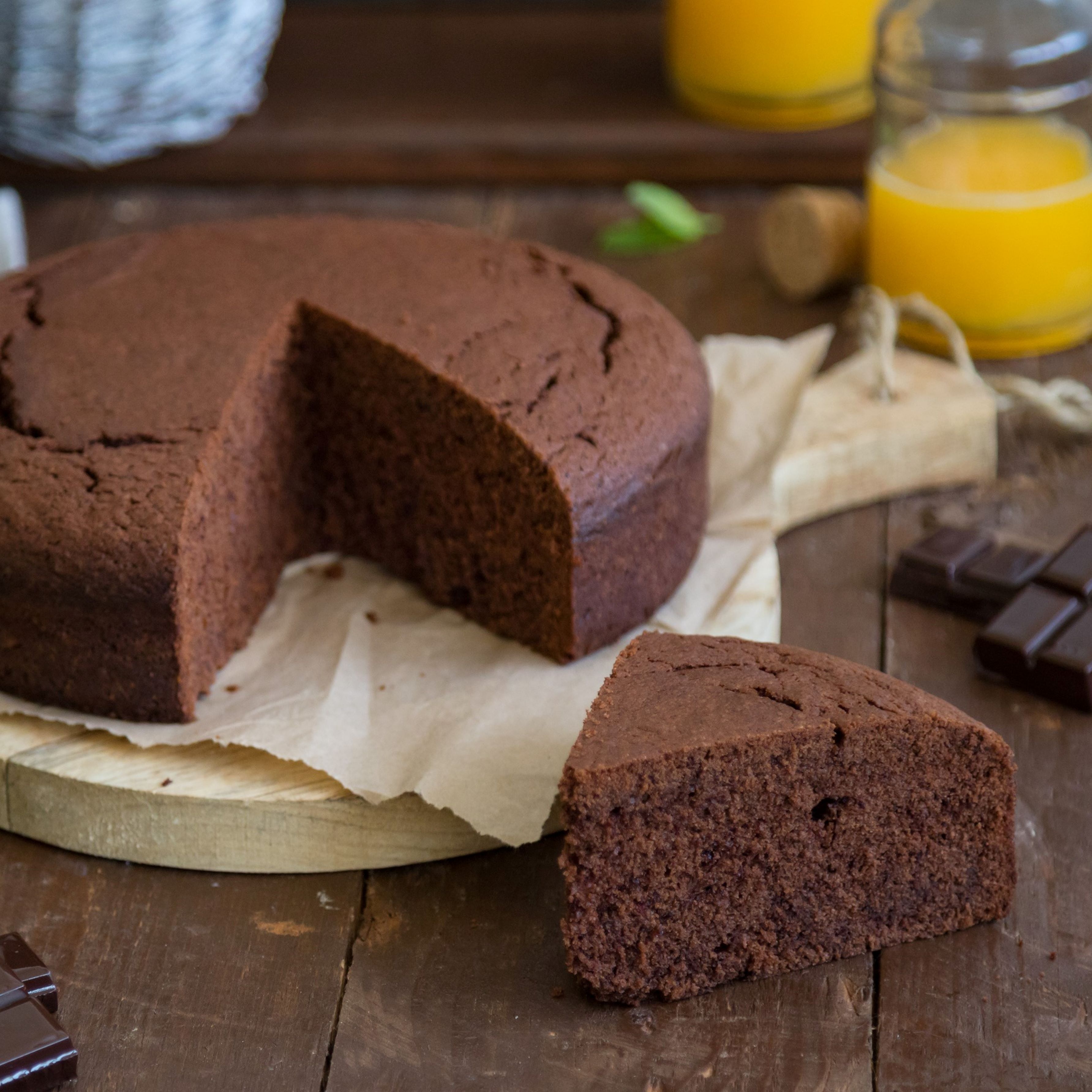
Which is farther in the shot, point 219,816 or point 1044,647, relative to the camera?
point 1044,647

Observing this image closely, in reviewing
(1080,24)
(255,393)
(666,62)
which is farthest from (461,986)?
(666,62)

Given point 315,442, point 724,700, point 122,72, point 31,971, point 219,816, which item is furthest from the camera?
point 122,72

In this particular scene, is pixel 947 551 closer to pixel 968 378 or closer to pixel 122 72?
pixel 968 378

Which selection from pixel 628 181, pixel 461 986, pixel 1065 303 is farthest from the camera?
pixel 628 181

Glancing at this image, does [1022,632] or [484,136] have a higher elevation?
[1022,632]

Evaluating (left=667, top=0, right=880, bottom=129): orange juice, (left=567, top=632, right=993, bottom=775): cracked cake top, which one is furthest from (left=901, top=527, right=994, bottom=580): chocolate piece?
(left=667, top=0, right=880, bottom=129): orange juice

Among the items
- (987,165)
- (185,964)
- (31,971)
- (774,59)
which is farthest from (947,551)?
(774,59)

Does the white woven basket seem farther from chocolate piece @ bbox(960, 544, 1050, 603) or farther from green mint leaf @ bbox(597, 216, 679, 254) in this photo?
chocolate piece @ bbox(960, 544, 1050, 603)

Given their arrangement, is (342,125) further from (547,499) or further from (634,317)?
(547,499)
